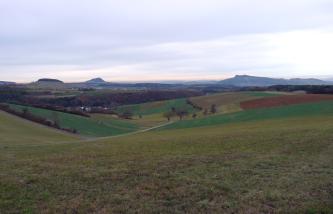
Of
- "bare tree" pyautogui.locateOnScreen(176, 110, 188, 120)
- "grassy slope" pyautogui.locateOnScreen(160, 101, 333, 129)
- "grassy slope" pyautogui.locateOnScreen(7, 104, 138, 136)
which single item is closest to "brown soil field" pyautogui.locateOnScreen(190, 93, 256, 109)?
"bare tree" pyautogui.locateOnScreen(176, 110, 188, 120)

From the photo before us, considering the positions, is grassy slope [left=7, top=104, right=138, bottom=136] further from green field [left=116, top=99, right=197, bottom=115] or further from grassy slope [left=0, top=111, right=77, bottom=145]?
green field [left=116, top=99, right=197, bottom=115]

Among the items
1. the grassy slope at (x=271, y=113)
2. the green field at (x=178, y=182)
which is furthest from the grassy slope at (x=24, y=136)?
the grassy slope at (x=271, y=113)

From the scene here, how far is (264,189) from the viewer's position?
41.0ft

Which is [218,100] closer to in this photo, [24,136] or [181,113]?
[181,113]

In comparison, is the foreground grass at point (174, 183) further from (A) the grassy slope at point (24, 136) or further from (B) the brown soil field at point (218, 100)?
(B) the brown soil field at point (218, 100)

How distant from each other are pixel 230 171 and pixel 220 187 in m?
2.58

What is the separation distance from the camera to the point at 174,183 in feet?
43.2

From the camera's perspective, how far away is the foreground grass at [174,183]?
1079cm

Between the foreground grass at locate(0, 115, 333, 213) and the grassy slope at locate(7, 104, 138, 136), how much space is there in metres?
51.2

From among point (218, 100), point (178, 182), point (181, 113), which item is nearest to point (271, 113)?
point (181, 113)

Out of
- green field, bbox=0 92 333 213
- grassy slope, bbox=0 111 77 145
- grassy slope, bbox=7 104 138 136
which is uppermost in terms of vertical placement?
green field, bbox=0 92 333 213

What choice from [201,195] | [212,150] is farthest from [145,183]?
[212,150]

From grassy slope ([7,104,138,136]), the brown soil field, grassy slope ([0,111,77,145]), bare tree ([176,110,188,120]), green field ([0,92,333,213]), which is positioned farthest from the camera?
the brown soil field

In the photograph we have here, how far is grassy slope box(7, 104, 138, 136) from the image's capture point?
71.6 meters
